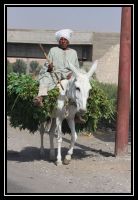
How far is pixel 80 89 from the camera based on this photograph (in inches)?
432

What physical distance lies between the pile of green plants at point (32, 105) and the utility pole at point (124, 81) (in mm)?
1305

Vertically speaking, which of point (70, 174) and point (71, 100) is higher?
point (71, 100)

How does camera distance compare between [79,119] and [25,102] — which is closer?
[79,119]

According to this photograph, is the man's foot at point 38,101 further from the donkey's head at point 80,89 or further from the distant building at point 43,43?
the distant building at point 43,43

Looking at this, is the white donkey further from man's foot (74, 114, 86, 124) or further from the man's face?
the man's face

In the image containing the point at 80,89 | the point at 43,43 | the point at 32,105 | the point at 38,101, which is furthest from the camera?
the point at 43,43

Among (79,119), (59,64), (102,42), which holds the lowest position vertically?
(79,119)

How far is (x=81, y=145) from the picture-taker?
17.4m

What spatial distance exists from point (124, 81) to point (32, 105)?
288cm

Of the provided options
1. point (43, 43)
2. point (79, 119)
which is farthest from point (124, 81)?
point (43, 43)

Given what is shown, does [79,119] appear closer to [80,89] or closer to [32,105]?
[32,105]

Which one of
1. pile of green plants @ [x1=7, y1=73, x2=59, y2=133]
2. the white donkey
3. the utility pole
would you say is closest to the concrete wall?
the utility pole

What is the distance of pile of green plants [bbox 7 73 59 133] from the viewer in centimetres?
1170

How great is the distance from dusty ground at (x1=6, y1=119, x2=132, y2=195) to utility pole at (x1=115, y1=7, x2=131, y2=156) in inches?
15.5
